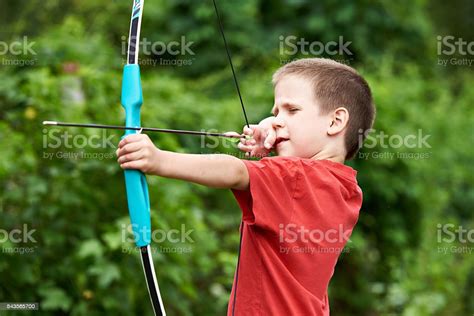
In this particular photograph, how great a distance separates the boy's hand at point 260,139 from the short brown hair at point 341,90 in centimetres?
15

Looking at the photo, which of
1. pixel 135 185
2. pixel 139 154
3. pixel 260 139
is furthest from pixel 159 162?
pixel 260 139

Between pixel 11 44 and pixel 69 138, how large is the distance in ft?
3.87

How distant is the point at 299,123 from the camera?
2.16 meters

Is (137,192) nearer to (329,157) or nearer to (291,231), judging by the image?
(291,231)

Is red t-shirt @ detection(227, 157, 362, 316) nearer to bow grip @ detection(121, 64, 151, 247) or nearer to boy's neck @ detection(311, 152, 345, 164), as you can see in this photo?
boy's neck @ detection(311, 152, 345, 164)

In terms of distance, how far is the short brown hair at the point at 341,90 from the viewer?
2.21m

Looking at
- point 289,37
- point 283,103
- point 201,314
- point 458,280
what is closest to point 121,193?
point 201,314

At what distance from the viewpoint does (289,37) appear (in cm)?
788

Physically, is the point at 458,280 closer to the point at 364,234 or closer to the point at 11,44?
the point at 364,234

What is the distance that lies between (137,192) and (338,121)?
664 mm

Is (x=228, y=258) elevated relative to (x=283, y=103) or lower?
lower

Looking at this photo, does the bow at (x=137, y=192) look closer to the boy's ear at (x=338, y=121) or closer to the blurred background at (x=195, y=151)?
the boy's ear at (x=338, y=121)

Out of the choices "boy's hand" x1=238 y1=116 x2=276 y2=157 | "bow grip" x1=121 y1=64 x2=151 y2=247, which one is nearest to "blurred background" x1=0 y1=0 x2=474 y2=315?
"boy's hand" x1=238 y1=116 x2=276 y2=157

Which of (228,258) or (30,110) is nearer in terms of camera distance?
(30,110)
